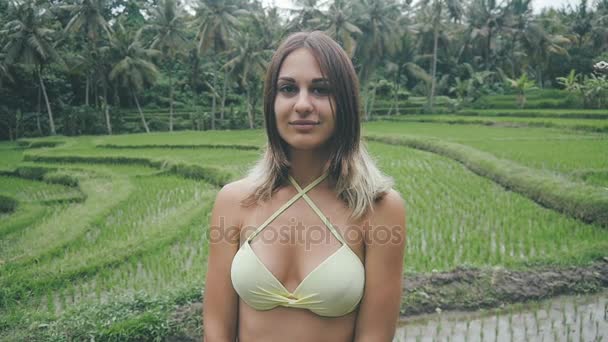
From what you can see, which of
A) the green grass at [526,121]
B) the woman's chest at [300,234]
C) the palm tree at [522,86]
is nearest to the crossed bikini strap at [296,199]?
the woman's chest at [300,234]

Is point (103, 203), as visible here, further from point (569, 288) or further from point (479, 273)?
point (569, 288)

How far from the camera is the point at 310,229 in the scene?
149 centimetres

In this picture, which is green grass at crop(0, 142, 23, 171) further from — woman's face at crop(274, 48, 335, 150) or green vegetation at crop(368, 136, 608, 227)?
woman's face at crop(274, 48, 335, 150)

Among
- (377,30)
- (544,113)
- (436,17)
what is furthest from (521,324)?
(436,17)

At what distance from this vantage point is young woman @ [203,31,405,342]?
142 cm

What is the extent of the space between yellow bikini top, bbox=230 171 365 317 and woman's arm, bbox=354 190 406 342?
31mm

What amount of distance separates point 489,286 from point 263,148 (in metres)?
3.04

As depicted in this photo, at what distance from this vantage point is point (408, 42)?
28.5m

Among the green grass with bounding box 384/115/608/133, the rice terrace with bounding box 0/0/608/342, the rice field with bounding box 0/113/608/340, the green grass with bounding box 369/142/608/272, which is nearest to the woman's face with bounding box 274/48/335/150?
the rice terrace with bounding box 0/0/608/342

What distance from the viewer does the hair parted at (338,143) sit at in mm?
1417

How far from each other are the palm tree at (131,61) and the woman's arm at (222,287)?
22735mm

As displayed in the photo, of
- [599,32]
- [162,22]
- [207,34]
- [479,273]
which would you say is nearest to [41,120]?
[162,22]

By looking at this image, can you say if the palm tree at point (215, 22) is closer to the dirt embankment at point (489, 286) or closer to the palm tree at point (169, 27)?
the palm tree at point (169, 27)

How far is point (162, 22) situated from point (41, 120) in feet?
22.8
